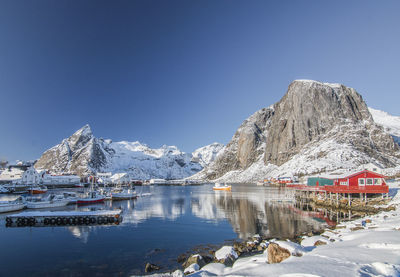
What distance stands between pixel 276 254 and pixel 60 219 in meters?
38.4

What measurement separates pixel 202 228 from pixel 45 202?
42.9 meters

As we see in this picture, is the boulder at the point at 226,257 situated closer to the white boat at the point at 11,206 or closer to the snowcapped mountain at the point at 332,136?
the white boat at the point at 11,206

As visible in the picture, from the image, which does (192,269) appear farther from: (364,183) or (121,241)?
(364,183)

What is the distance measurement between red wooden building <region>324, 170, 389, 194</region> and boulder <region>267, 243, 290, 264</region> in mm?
42840

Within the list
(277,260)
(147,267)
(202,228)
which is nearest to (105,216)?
(202,228)

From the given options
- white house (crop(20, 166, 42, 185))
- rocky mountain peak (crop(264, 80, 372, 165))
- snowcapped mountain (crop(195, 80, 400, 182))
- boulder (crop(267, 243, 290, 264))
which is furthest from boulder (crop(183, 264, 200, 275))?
rocky mountain peak (crop(264, 80, 372, 165))

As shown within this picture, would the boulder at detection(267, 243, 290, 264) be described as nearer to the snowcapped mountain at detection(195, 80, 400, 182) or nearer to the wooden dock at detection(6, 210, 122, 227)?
the wooden dock at detection(6, 210, 122, 227)

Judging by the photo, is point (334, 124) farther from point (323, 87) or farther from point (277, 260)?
point (277, 260)

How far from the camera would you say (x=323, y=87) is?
Result: 19262cm

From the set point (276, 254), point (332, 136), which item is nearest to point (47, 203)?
point (276, 254)

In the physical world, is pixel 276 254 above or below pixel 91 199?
above

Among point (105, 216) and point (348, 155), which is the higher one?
point (348, 155)

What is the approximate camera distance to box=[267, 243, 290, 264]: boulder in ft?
39.9

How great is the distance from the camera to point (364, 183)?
1885 inches
